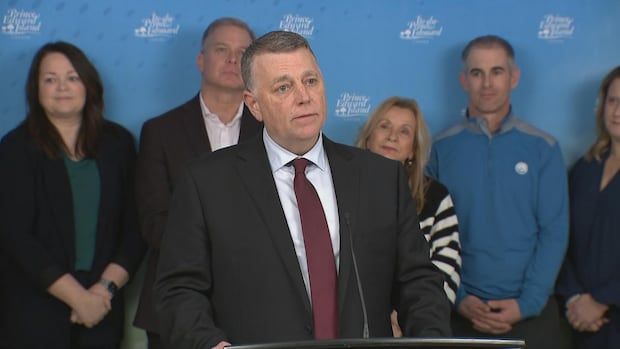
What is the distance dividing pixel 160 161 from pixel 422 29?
148 cm

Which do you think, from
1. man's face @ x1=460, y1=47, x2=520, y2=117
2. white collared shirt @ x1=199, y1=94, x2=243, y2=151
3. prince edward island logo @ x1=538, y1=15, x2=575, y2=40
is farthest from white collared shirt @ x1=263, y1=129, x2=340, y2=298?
prince edward island logo @ x1=538, y1=15, x2=575, y2=40

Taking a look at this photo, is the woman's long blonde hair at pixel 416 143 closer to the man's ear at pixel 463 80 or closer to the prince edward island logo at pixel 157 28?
the man's ear at pixel 463 80

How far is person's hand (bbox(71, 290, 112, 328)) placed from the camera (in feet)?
12.4

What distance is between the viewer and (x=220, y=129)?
13.1 feet

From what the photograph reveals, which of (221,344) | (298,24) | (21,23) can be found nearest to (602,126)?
(298,24)

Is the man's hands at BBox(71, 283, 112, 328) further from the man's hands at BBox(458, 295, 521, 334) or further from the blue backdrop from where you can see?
the man's hands at BBox(458, 295, 521, 334)

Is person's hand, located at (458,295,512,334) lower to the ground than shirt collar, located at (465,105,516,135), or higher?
lower

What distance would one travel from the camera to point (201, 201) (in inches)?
89.4

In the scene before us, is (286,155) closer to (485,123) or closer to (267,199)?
(267,199)

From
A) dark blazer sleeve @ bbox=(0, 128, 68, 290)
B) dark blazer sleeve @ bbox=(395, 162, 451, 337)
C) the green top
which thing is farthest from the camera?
the green top

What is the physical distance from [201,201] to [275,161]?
0.22 m

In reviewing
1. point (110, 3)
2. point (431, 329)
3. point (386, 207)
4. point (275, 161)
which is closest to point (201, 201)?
point (275, 161)

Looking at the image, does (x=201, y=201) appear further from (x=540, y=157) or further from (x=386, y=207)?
(x=540, y=157)

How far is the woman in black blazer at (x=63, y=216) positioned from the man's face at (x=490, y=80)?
1.59 metres
